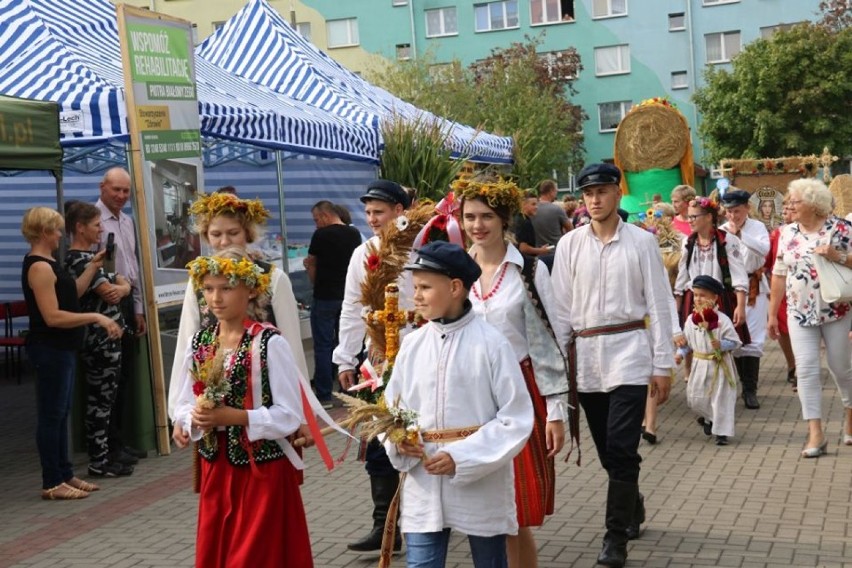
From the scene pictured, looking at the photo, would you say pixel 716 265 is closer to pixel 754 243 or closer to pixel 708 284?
pixel 708 284

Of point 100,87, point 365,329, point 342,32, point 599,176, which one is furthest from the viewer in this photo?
point 342,32

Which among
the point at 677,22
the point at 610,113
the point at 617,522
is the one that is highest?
the point at 677,22

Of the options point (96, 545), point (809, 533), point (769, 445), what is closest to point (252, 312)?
point (96, 545)

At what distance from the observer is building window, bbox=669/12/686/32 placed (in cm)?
5778

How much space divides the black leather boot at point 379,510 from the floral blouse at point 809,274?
140 inches

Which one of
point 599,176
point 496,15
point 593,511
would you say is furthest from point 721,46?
point 599,176

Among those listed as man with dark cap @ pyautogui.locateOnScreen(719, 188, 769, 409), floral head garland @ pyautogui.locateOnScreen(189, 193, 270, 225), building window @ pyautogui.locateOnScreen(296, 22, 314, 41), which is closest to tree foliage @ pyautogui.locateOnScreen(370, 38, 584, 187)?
building window @ pyautogui.locateOnScreen(296, 22, 314, 41)

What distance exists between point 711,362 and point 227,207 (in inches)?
216

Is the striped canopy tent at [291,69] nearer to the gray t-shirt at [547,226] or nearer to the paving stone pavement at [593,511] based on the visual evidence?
the gray t-shirt at [547,226]

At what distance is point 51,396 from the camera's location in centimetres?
898

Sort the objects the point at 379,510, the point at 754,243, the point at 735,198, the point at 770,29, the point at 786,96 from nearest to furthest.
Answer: the point at 379,510, the point at 735,198, the point at 754,243, the point at 786,96, the point at 770,29

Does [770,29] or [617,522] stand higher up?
[770,29]

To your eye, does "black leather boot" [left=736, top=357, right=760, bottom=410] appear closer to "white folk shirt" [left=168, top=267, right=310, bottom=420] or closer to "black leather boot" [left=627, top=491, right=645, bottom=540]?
"black leather boot" [left=627, top=491, right=645, bottom=540]

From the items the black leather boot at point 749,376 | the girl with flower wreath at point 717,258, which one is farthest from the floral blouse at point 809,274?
the black leather boot at point 749,376
